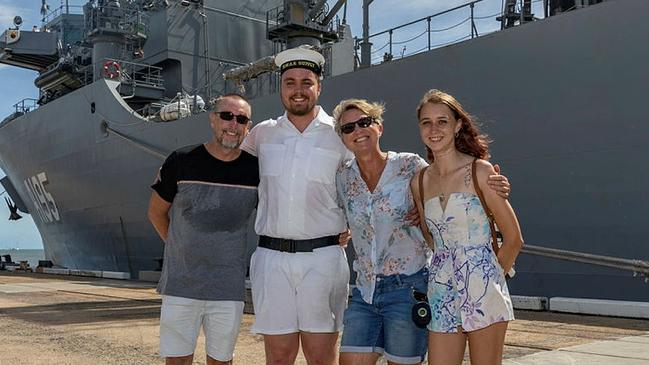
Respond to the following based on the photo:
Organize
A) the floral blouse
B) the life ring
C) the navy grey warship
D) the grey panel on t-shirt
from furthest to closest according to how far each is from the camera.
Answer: the life ring < the navy grey warship < the grey panel on t-shirt < the floral blouse

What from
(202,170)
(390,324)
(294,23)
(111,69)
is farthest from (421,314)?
(111,69)

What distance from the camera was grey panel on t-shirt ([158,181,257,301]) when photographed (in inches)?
109

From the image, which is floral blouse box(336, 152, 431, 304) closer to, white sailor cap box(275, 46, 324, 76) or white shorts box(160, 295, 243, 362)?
white sailor cap box(275, 46, 324, 76)

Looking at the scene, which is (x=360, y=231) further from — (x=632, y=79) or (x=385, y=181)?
(x=632, y=79)

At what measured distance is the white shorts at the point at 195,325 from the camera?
2.82 meters

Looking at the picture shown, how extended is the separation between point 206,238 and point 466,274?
3.78ft

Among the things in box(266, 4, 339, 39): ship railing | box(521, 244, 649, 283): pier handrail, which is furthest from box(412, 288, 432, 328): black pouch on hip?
box(266, 4, 339, 39): ship railing

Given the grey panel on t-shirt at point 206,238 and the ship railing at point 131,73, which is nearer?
the grey panel on t-shirt at point 206,238

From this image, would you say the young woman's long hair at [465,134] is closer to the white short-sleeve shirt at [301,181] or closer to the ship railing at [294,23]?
the white short-sleeve shirt at [301,181]

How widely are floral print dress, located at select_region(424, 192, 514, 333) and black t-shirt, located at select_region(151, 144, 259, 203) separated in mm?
873

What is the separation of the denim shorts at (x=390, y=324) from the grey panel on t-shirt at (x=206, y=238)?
25.3 inches

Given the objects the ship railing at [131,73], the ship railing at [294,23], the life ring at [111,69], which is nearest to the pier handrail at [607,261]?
the ship railing at [294,23]

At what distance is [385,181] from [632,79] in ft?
18.3

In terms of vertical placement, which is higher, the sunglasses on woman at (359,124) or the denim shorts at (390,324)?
the sunglasses on woman at (359,124)
